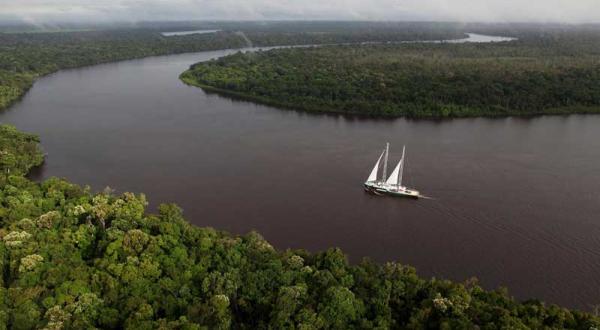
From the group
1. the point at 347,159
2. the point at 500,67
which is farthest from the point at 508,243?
the point at 500,67

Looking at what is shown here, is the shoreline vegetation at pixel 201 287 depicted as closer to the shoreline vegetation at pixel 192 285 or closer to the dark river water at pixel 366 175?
the shoreline vegetation at pixel 192 285

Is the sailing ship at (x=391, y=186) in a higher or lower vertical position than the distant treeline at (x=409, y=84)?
lower

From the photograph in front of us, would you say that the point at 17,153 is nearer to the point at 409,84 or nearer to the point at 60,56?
the point at 409,84

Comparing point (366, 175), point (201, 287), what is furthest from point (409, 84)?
point (201, 287)

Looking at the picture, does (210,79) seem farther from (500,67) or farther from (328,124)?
(500,67)

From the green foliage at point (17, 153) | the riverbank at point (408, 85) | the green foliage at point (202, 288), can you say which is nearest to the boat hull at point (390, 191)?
the green foliage at point (202, 288)
